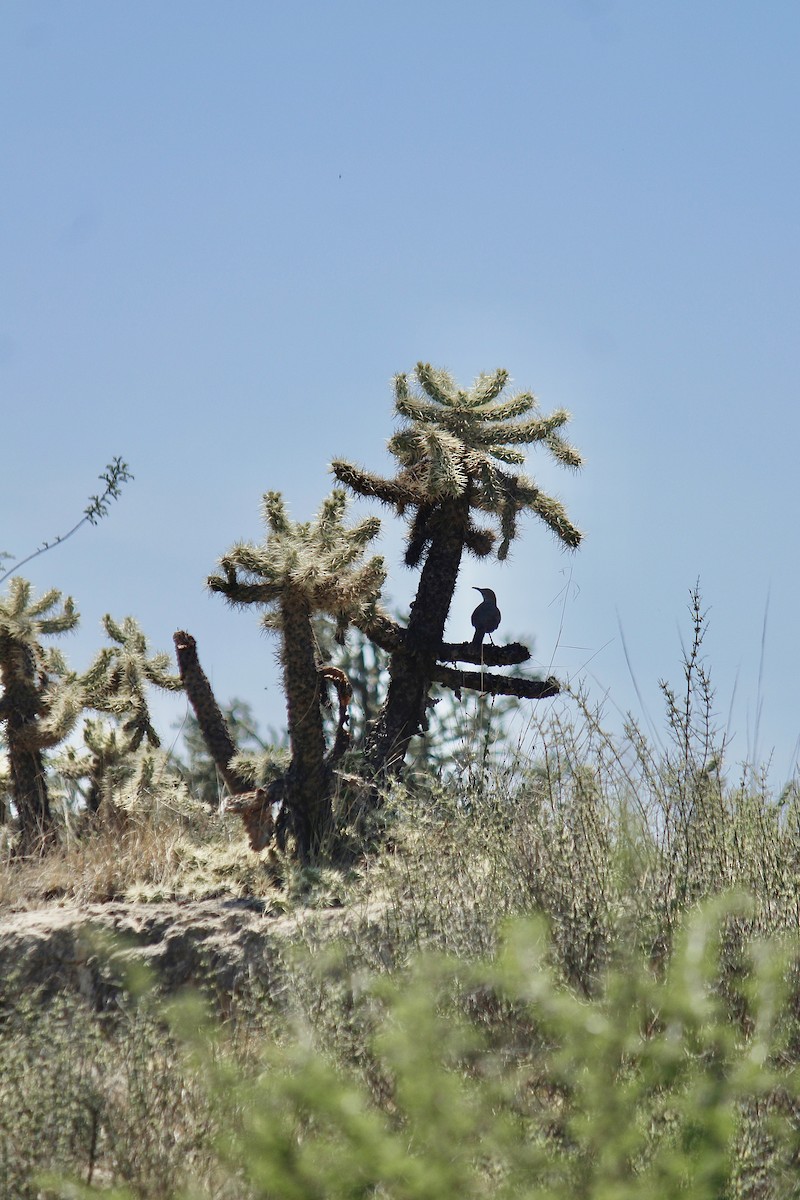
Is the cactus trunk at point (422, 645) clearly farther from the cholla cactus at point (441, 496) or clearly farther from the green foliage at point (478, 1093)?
the green foliage at point (478, 1093)

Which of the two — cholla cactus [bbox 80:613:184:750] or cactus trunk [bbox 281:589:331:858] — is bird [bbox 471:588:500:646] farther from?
cholla cactus [bbox 80:613:184:750]

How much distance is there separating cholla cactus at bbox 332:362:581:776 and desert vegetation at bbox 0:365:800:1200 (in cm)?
11

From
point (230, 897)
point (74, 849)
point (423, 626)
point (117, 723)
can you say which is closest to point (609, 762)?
point (230, 897)

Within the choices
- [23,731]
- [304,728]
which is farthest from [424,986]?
[23,731]

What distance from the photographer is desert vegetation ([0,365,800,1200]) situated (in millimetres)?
3391

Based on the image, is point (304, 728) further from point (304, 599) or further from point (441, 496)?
point (441, 496)

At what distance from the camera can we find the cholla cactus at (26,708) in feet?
31.3

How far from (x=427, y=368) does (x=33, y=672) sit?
4189 mm

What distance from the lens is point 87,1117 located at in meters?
4.04

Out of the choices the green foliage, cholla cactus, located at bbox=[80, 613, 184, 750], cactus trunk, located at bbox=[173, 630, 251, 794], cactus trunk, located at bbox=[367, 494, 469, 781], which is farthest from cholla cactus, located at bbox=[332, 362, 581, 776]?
the green foliage

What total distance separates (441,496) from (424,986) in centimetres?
535

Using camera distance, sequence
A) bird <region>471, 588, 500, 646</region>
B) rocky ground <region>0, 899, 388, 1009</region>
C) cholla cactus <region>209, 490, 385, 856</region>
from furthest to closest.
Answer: bird <region>471, 588, 500, 646</region> < cholla cactus <region>209, 490, 385, 856</region> < rocky ground <region>0, 899, 388, 1009</region>

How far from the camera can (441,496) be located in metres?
8.70

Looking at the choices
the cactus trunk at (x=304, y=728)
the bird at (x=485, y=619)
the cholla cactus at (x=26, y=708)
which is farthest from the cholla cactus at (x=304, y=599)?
the cholla cactus at (x=26, y=708)
